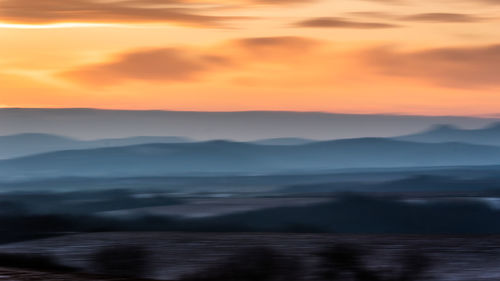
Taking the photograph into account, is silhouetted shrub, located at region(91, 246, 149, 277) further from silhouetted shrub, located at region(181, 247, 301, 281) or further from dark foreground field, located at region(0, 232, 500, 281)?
silhouetted shrub, located at region(181, 247, 301, 281)

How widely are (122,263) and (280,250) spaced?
732 centimetres

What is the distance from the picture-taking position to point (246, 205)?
87.4 meters

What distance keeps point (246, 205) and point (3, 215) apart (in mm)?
29482

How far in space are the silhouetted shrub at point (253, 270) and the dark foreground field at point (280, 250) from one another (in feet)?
1.73

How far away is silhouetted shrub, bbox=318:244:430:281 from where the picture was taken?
24.0m

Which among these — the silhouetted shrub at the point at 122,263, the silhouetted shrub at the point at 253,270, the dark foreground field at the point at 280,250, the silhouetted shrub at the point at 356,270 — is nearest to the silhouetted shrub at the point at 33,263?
the dark foreground field at the point at 280,250

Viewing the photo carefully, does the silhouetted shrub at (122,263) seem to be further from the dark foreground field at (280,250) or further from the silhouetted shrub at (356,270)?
the silhouetted shrub at (356,270)

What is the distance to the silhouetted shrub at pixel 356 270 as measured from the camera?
78.8 feet

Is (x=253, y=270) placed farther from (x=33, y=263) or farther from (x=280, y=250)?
(x=33, y=263)

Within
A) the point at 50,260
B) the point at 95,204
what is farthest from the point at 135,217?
the point at 50,260

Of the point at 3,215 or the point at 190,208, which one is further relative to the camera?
the point at 190,208

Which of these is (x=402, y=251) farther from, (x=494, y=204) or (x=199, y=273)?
(x=494, y=204)

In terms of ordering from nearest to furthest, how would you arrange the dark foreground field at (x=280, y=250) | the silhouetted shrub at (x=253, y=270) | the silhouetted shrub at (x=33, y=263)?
the silhouetted shrub at (x=253, y=270) → the dark foreground field at (x=280, y=250) → the silhouetted shrub at (x=33, y=263)

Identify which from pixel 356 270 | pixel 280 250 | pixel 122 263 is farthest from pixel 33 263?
pixel 356 270
